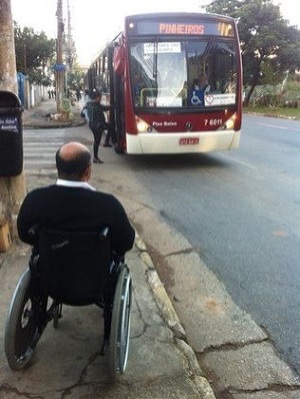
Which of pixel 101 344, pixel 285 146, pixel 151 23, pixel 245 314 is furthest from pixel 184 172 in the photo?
pixel 101 344

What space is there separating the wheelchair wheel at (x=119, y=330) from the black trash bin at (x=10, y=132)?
232 centimetres

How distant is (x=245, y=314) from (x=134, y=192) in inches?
174

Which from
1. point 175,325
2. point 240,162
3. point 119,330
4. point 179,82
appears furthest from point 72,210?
point 240,162

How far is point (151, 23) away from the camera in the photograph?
9602mm

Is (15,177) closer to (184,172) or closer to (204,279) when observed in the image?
(204,279)

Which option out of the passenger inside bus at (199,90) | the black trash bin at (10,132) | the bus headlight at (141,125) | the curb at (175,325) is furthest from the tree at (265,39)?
the curb at (175,325)

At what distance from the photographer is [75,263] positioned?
2725 millimetres

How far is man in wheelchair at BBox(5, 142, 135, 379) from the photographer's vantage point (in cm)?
268

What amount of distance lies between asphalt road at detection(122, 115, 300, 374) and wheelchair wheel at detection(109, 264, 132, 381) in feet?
4.15

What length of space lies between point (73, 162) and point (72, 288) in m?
0.74

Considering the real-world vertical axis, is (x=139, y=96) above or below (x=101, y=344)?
above

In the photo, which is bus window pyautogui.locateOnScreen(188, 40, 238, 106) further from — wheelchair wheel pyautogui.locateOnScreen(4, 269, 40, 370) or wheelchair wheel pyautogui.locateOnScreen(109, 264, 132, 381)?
wheelchair wheel pyautogui.locateOnScreen(4, 269, 40, 370)

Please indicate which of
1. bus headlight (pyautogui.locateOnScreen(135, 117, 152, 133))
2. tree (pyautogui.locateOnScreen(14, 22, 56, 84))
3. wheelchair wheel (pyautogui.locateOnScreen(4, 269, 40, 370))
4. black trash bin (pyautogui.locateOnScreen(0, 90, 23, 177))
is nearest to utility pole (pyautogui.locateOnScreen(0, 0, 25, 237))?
black trash bin (pyautogui.locateOnScreen(0, 90, 23, 177))

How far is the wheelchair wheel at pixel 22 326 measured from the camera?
272 centimetres
